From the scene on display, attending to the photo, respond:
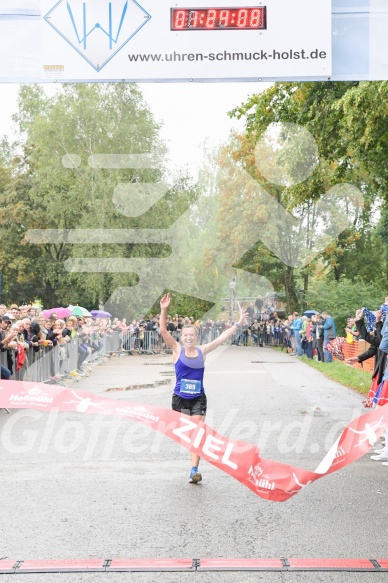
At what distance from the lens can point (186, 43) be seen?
906 cm

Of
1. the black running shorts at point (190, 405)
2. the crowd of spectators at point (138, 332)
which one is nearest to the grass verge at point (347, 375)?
the crowd of spectators at point (138, 332)

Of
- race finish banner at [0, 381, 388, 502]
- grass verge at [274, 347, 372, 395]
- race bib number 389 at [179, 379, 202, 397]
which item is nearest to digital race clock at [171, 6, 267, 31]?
race bib number 389 at [179, 379, 202, 397]

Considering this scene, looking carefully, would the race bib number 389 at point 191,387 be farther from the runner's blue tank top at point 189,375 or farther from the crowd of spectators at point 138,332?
the crowd of spectators at point 138,332

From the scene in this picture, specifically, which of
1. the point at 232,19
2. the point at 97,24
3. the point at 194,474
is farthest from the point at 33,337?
the point at 232,19

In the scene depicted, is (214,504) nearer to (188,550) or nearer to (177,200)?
(188,550)

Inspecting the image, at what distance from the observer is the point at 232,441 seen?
6590 millimetres

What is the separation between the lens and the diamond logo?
29.9ft

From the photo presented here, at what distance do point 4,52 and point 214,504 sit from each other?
16.9 ft

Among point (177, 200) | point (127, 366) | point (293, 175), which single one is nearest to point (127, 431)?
point (293, 175)

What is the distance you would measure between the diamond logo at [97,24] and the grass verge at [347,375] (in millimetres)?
10559

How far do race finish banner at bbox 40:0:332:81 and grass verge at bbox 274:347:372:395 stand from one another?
9.96m

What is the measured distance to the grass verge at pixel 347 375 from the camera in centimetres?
1884

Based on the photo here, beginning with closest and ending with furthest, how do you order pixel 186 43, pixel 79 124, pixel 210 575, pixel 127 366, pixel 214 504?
1. pixel 210 575
2. pixel 214 504
3. pixel 186 43
4. pixel 127 366
5. pixel 79 124

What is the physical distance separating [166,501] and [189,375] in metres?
1.56
